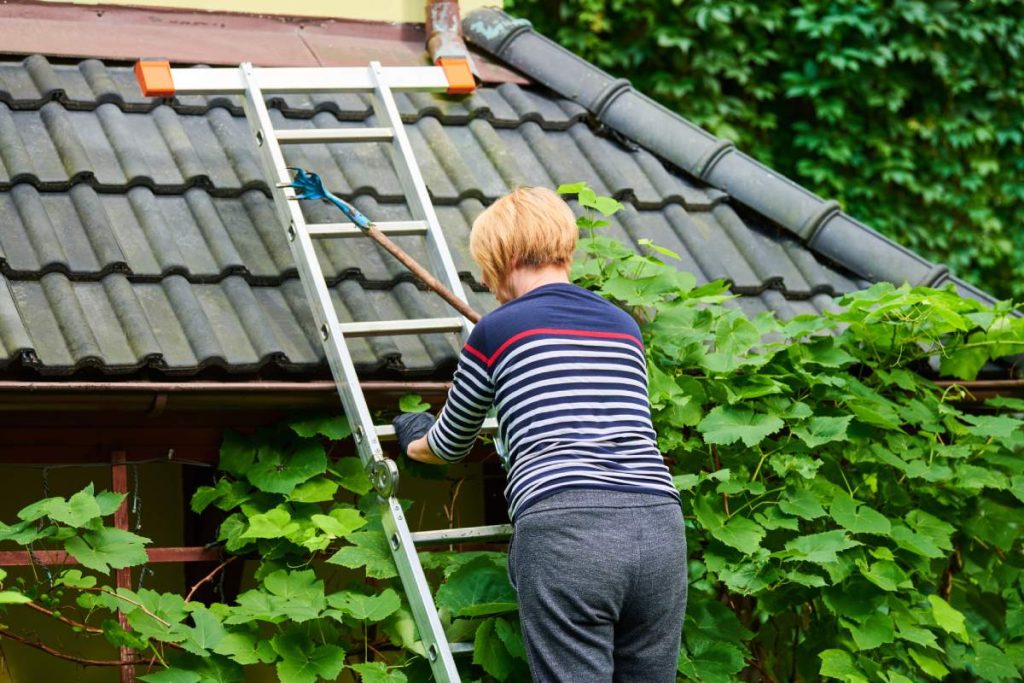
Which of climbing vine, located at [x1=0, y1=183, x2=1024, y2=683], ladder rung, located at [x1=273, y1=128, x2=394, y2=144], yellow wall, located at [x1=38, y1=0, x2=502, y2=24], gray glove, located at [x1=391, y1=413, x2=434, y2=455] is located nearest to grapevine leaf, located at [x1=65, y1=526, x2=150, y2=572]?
climbing vine, located at [x1=0, y1=183, x2=1024, y2=683]

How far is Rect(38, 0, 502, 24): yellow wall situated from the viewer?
210 inches

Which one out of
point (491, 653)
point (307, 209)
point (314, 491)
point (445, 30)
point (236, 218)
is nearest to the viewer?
point (491, 653)

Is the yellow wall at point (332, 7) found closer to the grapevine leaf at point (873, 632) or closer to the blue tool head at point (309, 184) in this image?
the blue tool head at point (309, 184)

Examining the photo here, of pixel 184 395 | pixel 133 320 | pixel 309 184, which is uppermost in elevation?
pixel 309 184

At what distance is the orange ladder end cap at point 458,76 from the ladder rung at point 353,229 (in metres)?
0.88

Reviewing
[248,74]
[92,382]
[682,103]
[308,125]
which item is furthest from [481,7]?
[682,103]

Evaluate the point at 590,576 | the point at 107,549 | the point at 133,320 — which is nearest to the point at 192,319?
the point at 133,320

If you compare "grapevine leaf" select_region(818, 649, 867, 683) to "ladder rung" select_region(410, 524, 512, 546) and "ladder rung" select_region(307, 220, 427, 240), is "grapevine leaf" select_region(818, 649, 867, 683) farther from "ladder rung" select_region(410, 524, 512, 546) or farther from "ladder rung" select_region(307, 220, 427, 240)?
"ladder rung" select_region(307, 220, 427, 240)

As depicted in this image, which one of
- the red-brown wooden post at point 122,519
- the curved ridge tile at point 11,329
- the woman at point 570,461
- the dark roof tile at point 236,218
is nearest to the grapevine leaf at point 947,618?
the dark roof tile at point 236,218

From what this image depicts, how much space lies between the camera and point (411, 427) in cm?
361

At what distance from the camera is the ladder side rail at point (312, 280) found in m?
3.72

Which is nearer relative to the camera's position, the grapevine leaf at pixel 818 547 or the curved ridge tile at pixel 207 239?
the grapevine leaf at pixel 818 547

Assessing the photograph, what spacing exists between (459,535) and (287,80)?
1633mm

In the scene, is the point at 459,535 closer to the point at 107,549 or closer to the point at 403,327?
the point at 403,327
